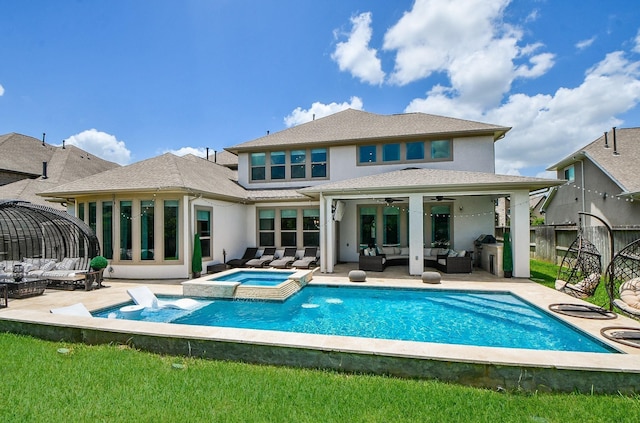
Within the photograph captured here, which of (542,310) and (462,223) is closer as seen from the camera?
(542,310)

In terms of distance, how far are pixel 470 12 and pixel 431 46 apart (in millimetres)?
2613

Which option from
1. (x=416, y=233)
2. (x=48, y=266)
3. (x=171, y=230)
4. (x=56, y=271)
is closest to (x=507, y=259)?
(x=416, y=233)

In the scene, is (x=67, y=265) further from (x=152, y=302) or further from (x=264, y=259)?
(x=264, y=259)

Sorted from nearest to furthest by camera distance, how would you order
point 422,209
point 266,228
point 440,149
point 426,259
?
point 422,209
point 426,259
point 440,149
point 266,228

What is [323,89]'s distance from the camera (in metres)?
20.1

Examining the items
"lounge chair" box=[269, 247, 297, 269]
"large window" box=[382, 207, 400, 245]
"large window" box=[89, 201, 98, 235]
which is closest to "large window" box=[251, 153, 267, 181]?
"lounge chair" box=[269, 247, 297, 269]

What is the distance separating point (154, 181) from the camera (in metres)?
12.7

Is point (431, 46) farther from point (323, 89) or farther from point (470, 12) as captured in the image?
point (323, 89)

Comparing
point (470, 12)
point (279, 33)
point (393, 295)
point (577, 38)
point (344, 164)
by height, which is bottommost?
point (393, 295)

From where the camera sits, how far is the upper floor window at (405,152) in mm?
16031

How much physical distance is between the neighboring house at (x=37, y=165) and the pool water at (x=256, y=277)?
13120 mm

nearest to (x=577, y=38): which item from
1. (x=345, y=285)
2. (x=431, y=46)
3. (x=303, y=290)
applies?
(x=431, y=46)

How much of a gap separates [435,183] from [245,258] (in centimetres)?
951

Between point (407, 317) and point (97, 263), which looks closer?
point (407, 317)
